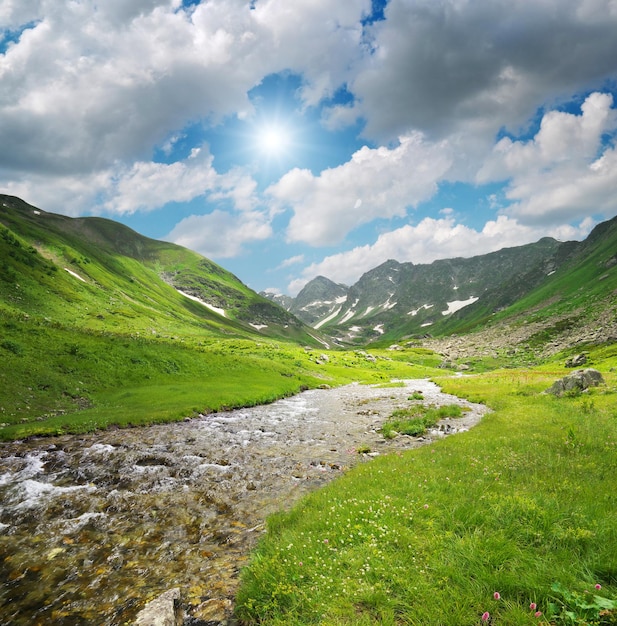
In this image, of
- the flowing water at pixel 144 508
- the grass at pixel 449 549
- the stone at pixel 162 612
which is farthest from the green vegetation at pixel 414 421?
the stone at pixel 162 612

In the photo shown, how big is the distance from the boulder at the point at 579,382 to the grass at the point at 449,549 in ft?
79.2

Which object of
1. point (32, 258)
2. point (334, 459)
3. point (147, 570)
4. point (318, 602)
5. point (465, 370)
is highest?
point (32, 258)

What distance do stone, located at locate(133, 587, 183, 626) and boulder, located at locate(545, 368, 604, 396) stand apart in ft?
121

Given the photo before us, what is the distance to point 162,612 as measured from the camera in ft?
23.7

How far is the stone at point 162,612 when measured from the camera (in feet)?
23.0

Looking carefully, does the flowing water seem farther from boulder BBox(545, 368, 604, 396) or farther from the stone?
boulder BBox(545, 368, 604, 396)

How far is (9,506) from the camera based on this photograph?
13.4m

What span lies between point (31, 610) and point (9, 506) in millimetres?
7681

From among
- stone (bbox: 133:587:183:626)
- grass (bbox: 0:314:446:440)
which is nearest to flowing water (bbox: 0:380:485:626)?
stone (bbox: 133:587:183:626)

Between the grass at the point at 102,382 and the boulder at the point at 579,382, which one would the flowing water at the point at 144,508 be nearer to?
the grass at the point at 102,382

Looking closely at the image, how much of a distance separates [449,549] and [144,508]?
1175cm

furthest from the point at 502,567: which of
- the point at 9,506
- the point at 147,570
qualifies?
the point at 9,506

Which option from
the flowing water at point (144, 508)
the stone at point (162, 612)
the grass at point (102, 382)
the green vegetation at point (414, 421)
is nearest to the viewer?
the stone at point (162, 612)

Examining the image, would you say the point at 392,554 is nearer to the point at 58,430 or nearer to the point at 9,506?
the point at 9,506
